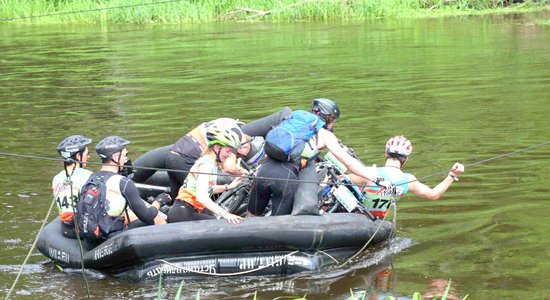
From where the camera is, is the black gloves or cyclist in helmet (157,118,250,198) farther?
cyclist in helmet (157,118,250,198)

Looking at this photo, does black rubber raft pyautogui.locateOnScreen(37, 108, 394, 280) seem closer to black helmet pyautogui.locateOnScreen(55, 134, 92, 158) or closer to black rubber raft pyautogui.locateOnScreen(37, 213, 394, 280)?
black rubber raft pyautogui.locateOnScreen(37, 213, 394, 280)

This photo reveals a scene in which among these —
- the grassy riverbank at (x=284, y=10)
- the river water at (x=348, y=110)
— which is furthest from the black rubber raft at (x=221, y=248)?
the grassy riverbank at (x=284, y=10)

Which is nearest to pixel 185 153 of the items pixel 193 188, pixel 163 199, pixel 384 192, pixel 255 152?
pixel 163 199

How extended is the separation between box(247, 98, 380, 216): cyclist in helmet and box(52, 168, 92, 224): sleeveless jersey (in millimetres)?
1502

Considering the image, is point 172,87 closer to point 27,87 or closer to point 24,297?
point 27,87

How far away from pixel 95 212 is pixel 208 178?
0.98 meters

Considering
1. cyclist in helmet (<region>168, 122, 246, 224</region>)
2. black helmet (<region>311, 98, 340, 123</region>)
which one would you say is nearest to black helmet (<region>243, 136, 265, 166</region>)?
black helmet (<region>311, 98, 340, 123</region>)

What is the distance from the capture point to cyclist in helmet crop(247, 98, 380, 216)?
8812 mm

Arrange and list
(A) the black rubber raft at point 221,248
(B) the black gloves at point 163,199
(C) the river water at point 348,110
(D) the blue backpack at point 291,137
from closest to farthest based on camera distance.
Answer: (A) the black rubber raft at point 221,248
(C) the river water at point 348,110
(D) the blue backpack at point 291,137
(B) the black gloves at point 163,199

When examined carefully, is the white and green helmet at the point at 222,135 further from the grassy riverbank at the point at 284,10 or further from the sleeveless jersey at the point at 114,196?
the grassy riverbank at the point at 284,10

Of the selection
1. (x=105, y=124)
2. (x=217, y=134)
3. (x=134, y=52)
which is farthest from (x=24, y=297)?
(x=134, y=52)

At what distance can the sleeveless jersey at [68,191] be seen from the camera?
28.5ft

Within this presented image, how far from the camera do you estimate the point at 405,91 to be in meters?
18.9

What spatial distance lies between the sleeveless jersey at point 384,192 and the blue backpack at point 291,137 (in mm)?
757
